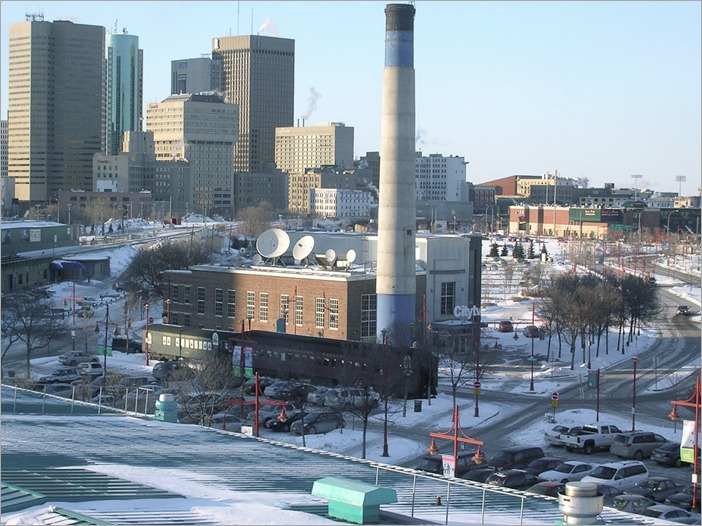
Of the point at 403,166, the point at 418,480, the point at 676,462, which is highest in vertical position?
the point at 403,166

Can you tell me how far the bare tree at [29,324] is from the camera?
46.9m

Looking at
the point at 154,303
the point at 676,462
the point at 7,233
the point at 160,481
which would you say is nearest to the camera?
the point at 160,481

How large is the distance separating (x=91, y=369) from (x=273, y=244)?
13.1 metres

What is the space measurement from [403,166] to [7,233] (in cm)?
4081

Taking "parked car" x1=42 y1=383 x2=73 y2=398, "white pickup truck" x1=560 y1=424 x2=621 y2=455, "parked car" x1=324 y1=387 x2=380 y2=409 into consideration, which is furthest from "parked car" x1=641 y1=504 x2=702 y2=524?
"parked car" x1=42 y1=383 x2=73 y2=398

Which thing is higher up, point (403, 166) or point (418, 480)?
point (403, 166)

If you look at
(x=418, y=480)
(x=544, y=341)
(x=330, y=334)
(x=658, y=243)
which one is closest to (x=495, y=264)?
(x=658, y=243)

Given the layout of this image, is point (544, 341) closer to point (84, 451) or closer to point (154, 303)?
point (154, 303)

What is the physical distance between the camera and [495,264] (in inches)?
3942

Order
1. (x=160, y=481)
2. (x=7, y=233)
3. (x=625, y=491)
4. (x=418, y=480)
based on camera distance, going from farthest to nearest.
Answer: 1. (x=7, y=233)
2. (x=625, y=491)
3. (x=418, y=480)
4. (x=160, y=481)

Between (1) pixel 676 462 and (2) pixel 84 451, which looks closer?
(2) pixel 84 451

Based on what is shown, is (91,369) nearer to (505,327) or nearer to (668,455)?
(668,455)

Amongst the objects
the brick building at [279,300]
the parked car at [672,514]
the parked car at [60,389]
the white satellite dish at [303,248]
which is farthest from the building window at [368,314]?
the parked car at [672,514]

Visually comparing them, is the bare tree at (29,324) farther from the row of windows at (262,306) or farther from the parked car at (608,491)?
the parked car at (608,491)
